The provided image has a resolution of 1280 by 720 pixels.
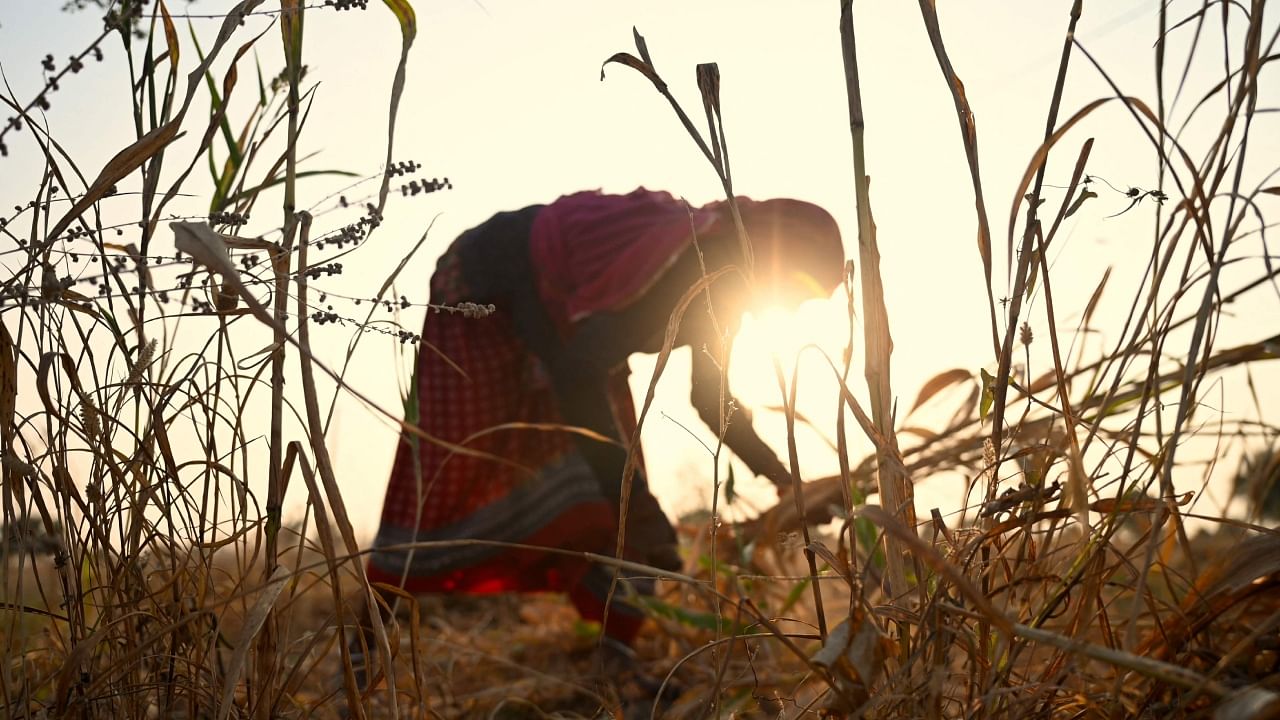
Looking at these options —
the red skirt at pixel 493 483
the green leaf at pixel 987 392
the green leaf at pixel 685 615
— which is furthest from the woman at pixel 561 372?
the green leaf at pixel 987 392

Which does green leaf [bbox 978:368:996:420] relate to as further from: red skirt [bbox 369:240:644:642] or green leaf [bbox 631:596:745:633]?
red skirt [bbox 369:240:644:642]

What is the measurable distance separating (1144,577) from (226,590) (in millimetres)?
904

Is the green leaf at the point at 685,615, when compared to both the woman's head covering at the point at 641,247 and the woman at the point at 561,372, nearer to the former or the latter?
the woman at the point at 561,372

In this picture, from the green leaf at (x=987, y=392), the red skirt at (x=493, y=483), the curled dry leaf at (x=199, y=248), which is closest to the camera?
the curled dry leaf at (x=199, y=248)

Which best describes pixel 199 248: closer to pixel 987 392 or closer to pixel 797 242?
pixel 987 392

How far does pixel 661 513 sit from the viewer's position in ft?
10.1

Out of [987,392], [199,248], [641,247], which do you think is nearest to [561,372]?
[641,247]

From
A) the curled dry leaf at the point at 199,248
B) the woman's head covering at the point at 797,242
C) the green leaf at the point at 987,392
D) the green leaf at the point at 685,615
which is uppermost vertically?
the woman's head covering at the point at 797,242

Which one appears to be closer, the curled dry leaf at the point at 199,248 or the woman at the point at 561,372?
the curled dry leaf at the point at 199,248

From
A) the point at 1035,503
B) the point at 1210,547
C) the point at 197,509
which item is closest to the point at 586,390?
the point at 1210,547

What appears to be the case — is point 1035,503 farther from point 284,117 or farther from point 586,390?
point 586,390

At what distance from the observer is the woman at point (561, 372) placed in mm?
2805

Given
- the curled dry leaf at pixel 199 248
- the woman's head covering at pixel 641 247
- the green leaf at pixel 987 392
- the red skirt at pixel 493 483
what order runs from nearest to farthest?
1. the curled dry leaf at pixel 199 248
2. the green leaf at pixel 987 392
3. the woman's head covering at pixel 641 247
4. the red skirt at pixel 493 483

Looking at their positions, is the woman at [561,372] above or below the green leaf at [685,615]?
above
